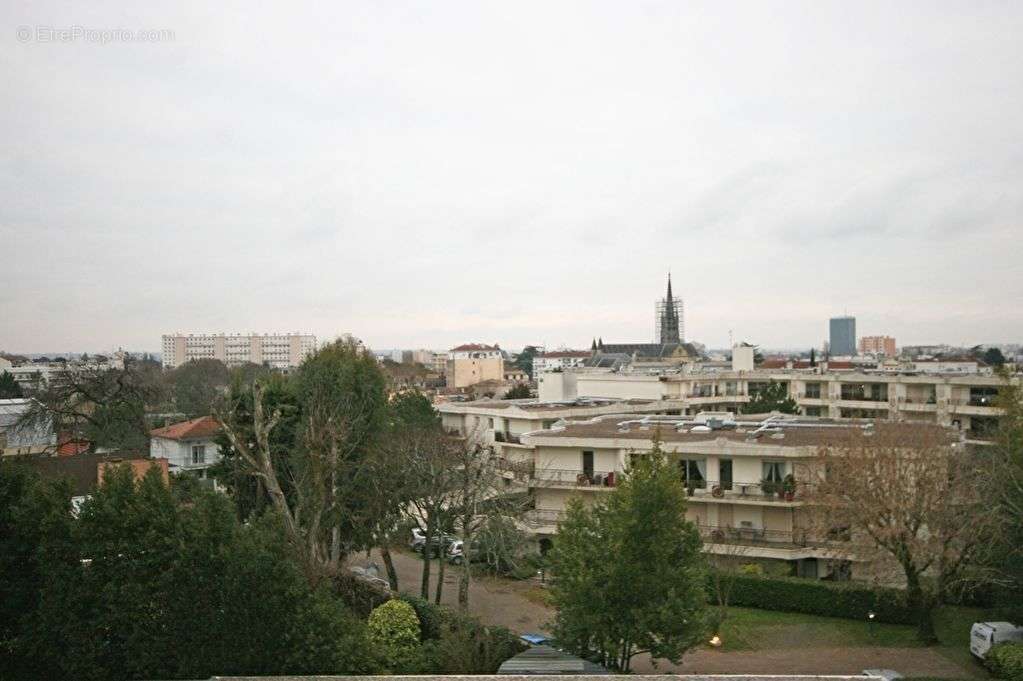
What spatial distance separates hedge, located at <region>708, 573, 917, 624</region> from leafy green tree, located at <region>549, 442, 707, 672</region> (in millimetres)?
7294

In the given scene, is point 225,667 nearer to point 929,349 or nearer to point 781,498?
point 781,498

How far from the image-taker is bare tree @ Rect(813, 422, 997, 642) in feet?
61.2

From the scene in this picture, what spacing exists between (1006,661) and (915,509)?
3811 millimetres

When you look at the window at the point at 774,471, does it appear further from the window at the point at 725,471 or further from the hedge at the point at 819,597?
the hedge at the point at 819,597

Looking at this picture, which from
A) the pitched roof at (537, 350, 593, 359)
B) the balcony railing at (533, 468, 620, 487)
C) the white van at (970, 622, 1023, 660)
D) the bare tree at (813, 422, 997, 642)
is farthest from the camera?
the pitched roof at (537, 350, 593, 359)

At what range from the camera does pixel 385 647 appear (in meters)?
15.2

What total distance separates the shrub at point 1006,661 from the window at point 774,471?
343 inches

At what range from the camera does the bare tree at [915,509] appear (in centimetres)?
1866

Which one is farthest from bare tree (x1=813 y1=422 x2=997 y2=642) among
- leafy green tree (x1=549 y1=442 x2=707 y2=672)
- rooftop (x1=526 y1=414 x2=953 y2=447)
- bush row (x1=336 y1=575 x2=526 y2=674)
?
bush row (x1=336 y1=575 x2=526 y2=674)

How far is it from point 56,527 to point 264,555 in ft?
13.2

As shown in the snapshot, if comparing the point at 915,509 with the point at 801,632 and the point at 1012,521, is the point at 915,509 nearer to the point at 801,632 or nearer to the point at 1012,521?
the point at 1012,521

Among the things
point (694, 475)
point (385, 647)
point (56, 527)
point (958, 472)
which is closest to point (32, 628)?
point (56, 527)

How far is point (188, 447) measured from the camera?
37.7m

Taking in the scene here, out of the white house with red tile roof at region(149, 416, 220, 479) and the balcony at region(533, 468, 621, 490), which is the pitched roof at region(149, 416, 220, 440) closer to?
the white house with red tile roof at region(149, 416, 220, 479)
